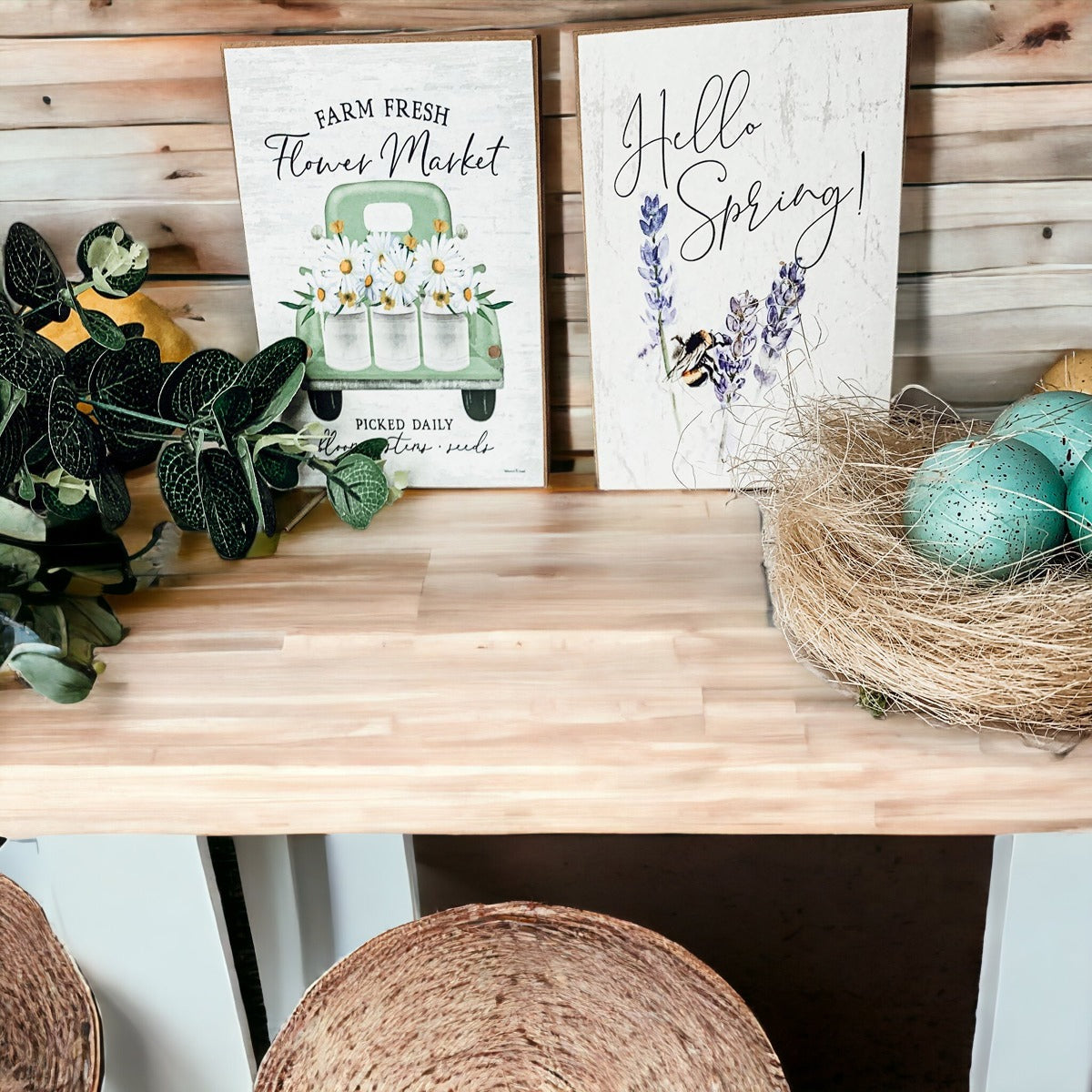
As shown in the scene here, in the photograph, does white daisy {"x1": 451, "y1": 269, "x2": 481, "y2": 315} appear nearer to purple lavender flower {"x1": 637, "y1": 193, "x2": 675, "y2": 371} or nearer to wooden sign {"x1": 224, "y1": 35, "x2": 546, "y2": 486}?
wooden sign {"x1": 224, "y1": 35, "x2": 546, "y2": 486}

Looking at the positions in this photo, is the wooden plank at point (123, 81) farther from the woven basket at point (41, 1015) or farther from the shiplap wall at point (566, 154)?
the woven basket at point (41, 1015)

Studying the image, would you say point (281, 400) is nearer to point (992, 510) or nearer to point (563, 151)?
point (563, 151)

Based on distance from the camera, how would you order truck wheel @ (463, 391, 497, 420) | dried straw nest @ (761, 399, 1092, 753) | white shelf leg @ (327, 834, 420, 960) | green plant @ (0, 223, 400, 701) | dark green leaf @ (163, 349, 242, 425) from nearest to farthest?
dried straw nest @ (761, 399, 1092, 753) < green plant @ (0, 223, 400, 701) < dark green leaf @ (163, 349, 242, 425) < truck wheel @ (463, 391, 497, 420) < white shelf leg @ (327, 834, 420, 960)

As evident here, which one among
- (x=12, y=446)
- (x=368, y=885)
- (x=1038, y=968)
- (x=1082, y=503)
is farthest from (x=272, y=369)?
(x=1038, y=968)

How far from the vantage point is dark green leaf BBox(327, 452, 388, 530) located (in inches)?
39.1

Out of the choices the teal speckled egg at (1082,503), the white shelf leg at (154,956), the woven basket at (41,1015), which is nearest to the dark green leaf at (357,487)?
the white shelf leg at (154,956)

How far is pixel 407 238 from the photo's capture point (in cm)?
100

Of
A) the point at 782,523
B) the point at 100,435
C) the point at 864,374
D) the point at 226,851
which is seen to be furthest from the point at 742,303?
the point at 226,851

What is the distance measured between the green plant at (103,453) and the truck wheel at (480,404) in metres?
0.10

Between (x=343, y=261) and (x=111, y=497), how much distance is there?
1.01ft

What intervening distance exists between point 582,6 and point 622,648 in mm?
560

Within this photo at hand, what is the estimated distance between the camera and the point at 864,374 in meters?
1.00

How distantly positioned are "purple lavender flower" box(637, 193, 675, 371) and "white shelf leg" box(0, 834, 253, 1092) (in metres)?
0.60

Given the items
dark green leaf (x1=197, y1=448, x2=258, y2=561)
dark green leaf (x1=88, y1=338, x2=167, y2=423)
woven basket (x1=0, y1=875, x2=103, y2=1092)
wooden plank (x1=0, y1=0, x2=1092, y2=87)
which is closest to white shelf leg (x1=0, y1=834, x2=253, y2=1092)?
woven basket (x1=0, y1=875, x2=103, y2=1092)
